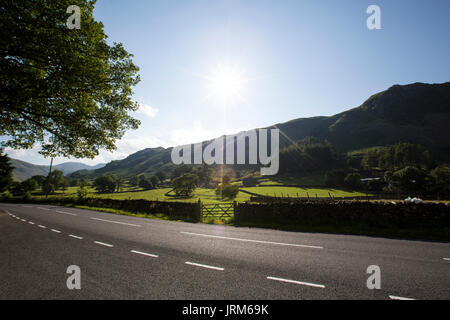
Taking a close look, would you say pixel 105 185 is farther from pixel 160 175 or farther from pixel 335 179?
pixel 335 179

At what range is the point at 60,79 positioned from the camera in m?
10.6

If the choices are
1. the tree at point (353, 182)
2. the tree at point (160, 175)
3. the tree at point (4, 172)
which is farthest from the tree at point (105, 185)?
the tree at point (353, 182)

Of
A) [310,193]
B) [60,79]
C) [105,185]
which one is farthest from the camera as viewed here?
[105,185]

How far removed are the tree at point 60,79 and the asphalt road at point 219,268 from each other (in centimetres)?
737

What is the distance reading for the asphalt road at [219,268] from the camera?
15.6 feet

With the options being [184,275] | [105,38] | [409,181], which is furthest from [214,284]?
[409,181]

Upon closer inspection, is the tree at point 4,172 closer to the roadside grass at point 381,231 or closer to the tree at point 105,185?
the tree at point 105,185

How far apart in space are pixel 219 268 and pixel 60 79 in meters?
13.0

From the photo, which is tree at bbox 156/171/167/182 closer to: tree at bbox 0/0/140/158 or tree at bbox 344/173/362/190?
tree at bbox 344/173/362/190

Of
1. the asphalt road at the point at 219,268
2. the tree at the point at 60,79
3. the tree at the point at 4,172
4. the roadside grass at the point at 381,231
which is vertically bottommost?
the roadside grass at the point at 381,231

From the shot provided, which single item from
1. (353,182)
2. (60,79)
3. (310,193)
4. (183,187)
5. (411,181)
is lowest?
(310,193)

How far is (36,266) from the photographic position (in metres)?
6.30

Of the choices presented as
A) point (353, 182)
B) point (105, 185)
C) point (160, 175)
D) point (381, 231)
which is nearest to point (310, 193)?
point (353, 182)
